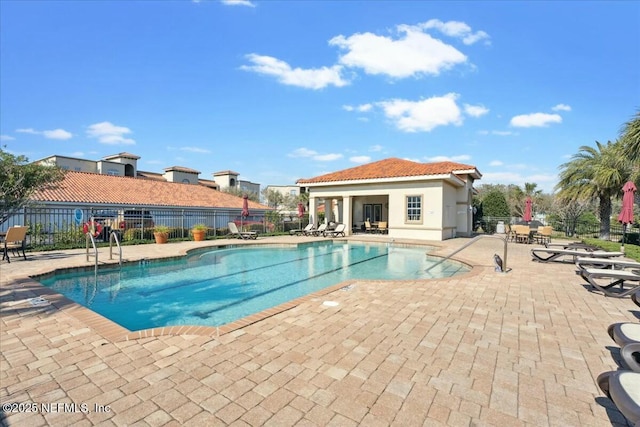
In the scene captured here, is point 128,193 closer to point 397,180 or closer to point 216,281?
point 216,281

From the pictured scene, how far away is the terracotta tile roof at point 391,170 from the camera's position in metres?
19.2

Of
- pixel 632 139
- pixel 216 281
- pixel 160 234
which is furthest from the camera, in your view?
pixel 160 234

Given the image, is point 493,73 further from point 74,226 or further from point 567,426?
point 74,226

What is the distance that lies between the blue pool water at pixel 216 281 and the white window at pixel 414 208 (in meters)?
5.46

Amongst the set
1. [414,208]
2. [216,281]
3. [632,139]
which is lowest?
[216,281]

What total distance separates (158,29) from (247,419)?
536 inches

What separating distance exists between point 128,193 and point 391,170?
21406 mm

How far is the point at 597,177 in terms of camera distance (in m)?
17.1

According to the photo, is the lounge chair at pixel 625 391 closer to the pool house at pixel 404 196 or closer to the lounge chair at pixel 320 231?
the pool house at pixel 404 196

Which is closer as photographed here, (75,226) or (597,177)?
(75,226)

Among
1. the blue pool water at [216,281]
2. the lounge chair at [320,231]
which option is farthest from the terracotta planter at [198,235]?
the lounge chair at [320,231]

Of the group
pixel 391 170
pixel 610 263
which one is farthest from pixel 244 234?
pixel 610 263

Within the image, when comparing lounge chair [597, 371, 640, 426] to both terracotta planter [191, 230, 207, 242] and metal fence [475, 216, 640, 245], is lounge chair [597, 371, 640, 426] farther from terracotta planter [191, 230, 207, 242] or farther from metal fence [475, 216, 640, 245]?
metal fence [475, 216, 640, 245]

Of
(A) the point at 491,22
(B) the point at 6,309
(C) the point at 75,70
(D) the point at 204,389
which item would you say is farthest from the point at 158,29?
(D) the point at 204,389
